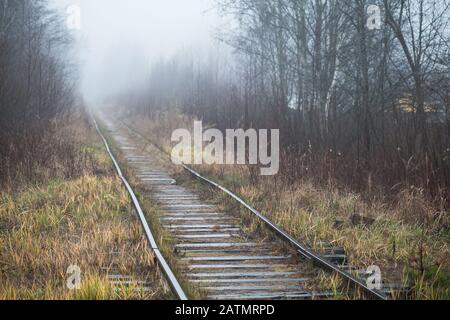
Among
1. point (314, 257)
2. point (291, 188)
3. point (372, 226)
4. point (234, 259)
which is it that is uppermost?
point (291, 188)

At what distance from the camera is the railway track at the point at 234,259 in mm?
5211

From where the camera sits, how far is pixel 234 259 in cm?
638

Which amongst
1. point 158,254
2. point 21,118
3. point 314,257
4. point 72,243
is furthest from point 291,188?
point 21,118

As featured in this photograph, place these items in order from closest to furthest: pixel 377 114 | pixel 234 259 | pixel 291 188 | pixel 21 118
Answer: pixel 234 259, pixel 291 188, pixel 377 114, pixel 21 118

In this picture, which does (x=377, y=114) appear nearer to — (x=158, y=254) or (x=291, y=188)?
(x=291, y=188)

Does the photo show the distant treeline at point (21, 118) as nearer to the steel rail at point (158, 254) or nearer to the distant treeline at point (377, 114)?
the steel rail at point (158, 254)

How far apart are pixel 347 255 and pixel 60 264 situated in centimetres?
344

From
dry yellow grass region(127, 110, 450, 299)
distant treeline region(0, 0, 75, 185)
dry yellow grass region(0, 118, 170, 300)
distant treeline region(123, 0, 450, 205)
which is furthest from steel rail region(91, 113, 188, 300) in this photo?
distant treeline region(123, 0, 450, 205)

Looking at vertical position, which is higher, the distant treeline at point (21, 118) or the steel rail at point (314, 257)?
the distant treeline at point (21, 118)

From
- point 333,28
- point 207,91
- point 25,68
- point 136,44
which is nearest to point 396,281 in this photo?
point 333,28

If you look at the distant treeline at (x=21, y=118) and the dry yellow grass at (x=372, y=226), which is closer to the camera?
the dry yellow grass at (x=372, y=226)

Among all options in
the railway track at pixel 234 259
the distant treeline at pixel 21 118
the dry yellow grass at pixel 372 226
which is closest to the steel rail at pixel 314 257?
the railway track at pixel 234 259

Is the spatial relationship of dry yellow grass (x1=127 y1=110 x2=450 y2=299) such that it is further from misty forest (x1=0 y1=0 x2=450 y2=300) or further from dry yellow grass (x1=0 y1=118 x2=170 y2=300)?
dry yellow grass (x1=0 y1=118 x2=170 y2=300)

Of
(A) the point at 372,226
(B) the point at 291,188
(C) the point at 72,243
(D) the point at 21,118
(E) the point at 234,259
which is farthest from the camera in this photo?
(D) the point at 21,118
